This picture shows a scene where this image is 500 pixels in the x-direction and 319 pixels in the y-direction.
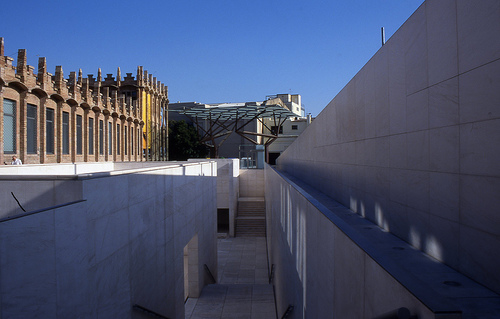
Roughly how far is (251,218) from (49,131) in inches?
656

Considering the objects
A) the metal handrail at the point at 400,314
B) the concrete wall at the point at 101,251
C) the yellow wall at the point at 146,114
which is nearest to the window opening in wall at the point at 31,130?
the concrete wall at the point at 101,251

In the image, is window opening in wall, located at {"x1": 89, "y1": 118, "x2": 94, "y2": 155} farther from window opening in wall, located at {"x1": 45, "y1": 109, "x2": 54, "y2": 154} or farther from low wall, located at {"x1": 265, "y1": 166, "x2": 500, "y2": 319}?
low wall, located at {"x1": 265, "y1": 166, "x2": 500, "y2": 319}

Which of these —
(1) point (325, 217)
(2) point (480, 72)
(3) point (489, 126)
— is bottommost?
(1) point (325, 217)

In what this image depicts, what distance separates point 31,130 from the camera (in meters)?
17.9

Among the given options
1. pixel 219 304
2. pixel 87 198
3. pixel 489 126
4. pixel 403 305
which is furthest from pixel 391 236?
pixel 219 304

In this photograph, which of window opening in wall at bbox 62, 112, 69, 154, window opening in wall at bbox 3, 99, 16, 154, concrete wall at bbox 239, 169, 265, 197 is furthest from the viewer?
concrete wall at bbox 239, 169, 265, 197

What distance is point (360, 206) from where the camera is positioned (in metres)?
6.89

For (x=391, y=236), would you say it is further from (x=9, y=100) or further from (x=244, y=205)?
(x=244, y=205)

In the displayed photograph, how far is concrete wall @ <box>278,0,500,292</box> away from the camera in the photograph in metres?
3.18

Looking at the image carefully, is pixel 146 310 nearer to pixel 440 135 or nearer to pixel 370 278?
pixel 370 278

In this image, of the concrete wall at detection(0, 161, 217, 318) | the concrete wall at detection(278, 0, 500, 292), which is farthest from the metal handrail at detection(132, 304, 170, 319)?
the concrete wall at detection(278, 0, 500, 292)

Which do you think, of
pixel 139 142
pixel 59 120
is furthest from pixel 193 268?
pixel 139 142

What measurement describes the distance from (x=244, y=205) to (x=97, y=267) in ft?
88.1

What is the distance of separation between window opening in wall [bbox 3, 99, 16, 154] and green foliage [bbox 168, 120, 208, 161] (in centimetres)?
3722
